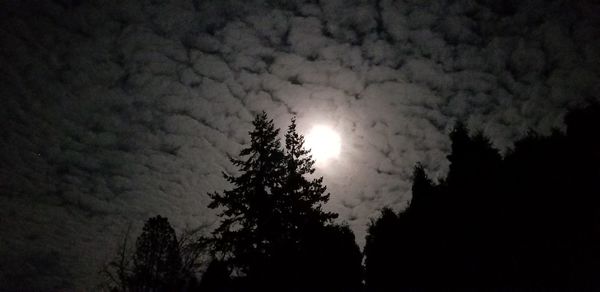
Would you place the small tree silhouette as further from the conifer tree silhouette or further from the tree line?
the conifer tree silhouette

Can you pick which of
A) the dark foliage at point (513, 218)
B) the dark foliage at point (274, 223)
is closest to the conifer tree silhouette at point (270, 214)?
the dark foliage at point (274, 223)

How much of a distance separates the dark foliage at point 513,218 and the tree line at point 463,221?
0.05 metres

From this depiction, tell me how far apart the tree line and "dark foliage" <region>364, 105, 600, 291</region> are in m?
0.05

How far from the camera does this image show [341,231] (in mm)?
29391

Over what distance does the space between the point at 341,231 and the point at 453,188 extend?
11.7m

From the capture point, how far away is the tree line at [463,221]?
15.1 metres

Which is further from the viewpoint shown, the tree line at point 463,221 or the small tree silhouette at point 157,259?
the small tree silhouette at point 157,259

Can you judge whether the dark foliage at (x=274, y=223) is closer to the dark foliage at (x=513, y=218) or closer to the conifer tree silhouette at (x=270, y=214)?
the conifer tree silhouette at (x=270, y=214)

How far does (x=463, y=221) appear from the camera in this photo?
63.4 ft

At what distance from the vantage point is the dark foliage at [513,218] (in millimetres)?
14766

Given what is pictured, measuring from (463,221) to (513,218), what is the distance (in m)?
2.84

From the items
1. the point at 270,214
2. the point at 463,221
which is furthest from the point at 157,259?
the point at 463,221

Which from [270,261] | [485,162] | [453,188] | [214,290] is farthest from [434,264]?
[214,290]

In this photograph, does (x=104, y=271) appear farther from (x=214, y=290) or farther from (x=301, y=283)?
(x=301, y=283)
